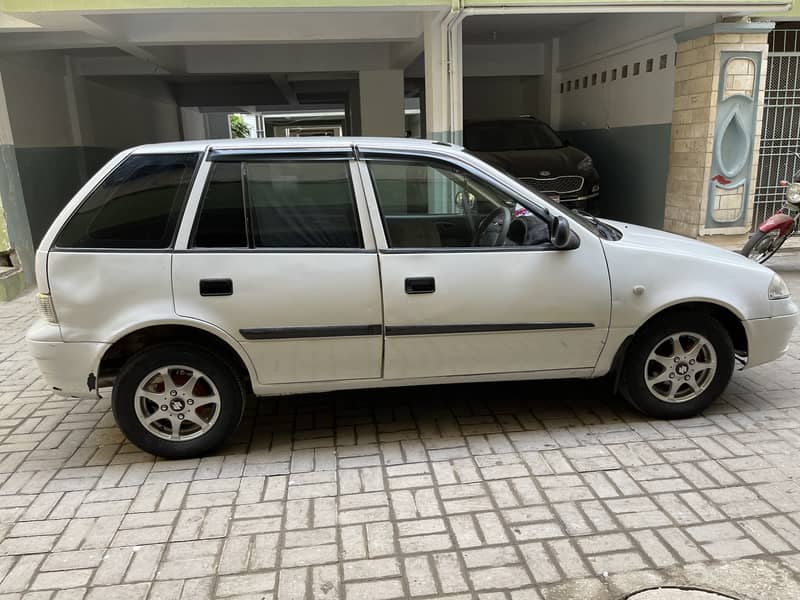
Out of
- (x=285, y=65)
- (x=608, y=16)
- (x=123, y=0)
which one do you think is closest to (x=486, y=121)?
(x=608, y=16)

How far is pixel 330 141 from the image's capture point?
12.4 ft

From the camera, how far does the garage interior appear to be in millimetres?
8031

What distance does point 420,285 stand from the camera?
3598 millimetres

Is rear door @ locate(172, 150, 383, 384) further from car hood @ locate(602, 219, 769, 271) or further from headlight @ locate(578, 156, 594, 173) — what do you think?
headlight @ locate(578, 156, 594, 173)

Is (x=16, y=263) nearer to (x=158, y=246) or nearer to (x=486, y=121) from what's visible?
(x=158, y=246)

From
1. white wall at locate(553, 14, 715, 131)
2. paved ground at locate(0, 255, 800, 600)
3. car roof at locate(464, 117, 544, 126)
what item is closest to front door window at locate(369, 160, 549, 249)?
paved ground at locate(0, 255, 800, 600)

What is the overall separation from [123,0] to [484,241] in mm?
4789

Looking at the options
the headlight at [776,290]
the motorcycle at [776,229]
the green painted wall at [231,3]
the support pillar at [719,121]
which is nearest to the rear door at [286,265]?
the headlight at [776,290]

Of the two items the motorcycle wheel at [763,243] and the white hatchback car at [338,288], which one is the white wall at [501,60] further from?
the white hatchback car at [338,288]

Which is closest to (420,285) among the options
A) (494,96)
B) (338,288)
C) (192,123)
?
(338,288)

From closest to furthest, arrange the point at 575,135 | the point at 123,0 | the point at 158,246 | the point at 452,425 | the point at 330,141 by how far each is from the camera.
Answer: the point at 158,246, the point at 330,141, the point at 452,425, the point at 123,0, the point at 575,135

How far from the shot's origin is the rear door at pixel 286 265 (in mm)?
3502

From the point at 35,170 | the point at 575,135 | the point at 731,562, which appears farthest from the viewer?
the point at 575,135

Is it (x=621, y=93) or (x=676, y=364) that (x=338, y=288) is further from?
(x=621, y=93)
